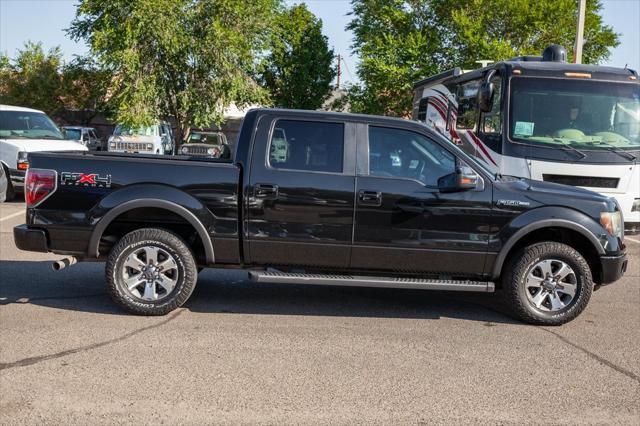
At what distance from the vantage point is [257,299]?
282 inches

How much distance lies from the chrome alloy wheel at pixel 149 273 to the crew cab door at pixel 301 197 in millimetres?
724

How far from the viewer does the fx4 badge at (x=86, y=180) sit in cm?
618

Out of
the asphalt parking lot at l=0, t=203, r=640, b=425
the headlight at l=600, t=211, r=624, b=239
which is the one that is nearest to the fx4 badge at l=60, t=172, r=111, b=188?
the asphalt parking lot at l=0, t=203, r=640, b=425

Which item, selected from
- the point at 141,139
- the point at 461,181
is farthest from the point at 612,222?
the point at 141,139

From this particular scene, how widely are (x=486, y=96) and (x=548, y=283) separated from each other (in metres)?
4.39

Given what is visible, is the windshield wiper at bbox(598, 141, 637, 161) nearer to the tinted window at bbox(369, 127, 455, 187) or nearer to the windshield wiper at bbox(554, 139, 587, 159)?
the windshield wiper at bbox(554, 139, 587, 159)

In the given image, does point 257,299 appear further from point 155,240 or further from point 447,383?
point 447,383

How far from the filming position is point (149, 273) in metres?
6.30

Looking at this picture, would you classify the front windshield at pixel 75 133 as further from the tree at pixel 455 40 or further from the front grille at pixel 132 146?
the tree at pixel 455 40

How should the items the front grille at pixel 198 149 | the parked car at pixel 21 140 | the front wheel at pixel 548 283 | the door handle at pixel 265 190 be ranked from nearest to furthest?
the door handle at pixel 265 190, the front wheel at pixel 548 283, the parked car at pixel 21 140, the front grille at pixel 198 149

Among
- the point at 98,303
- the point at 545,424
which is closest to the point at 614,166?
the point at 545,424

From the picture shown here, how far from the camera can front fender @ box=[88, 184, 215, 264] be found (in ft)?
20.2

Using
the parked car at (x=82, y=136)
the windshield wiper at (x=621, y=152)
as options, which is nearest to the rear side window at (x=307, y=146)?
the windshield wiper at (x=621, y=152)

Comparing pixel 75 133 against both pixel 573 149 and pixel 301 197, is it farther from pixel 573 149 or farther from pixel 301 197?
pixel 301 197
